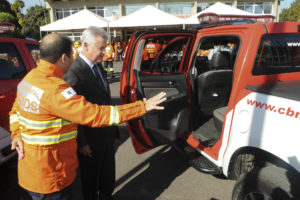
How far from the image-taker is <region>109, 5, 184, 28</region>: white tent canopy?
10930 mm

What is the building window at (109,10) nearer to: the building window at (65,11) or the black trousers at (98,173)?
the building window at (65,11)

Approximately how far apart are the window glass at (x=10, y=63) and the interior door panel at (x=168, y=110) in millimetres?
2152

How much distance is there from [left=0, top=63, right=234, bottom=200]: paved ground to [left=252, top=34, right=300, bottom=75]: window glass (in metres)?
1.46

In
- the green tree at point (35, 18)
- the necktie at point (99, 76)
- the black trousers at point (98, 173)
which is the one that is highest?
the green tree at point (35, 18)

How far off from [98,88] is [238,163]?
1.55 metres

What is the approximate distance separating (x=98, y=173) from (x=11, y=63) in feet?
8.21

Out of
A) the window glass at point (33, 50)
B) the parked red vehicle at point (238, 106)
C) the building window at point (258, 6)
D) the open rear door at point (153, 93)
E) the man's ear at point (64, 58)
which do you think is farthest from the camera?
the building window at point (258, 6)

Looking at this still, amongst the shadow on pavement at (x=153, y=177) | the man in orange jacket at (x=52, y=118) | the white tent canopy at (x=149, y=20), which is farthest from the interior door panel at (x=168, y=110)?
the white tent canopy at (x=149, y=20)

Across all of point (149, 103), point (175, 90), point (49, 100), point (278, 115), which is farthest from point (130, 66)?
point (278, 115)

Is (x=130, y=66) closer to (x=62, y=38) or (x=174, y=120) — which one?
(x=174, y=120)

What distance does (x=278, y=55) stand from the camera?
2246 mm

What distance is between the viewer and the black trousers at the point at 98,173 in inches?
84.6

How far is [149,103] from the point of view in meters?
1.57

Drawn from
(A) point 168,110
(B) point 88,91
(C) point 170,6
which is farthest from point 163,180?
(C) point 170,6
